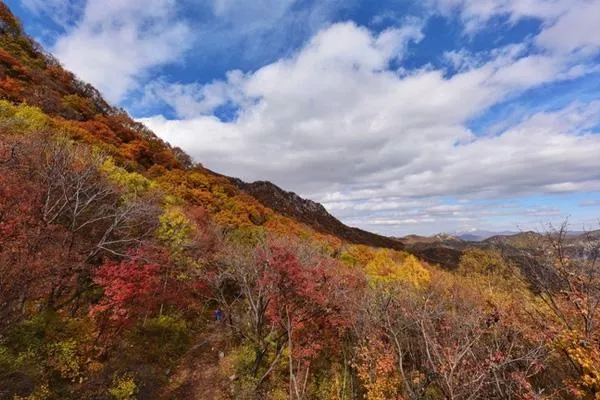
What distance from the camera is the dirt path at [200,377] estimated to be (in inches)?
695

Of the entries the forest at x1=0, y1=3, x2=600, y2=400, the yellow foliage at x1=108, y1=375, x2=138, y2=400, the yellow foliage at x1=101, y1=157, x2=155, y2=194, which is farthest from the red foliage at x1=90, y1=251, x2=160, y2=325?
the yellow foliage at x1=101, y1=157, x2=155, y2=194

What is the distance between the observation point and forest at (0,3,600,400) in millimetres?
12383

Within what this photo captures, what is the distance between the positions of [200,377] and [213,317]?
7886 mm

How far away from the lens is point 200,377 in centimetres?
1930

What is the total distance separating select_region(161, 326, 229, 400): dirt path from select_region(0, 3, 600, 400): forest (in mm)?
101

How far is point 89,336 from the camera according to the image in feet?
54.2

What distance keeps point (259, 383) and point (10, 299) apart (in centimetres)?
1195

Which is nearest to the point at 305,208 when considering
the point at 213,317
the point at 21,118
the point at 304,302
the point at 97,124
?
the point at 97,124

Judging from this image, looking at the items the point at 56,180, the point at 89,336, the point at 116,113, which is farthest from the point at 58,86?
the point at 89,336

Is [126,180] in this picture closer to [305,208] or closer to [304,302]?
[304,302]

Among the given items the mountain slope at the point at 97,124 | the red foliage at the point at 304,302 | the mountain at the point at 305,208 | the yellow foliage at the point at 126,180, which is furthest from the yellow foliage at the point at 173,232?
the mountain at the point at 305,208

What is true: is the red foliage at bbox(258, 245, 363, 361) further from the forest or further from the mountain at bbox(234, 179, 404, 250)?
the mountain at bbox(234, 179, 404, 250)

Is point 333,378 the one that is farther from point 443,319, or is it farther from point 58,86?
point 58,86

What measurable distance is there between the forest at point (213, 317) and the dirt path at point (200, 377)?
101 millimetres
